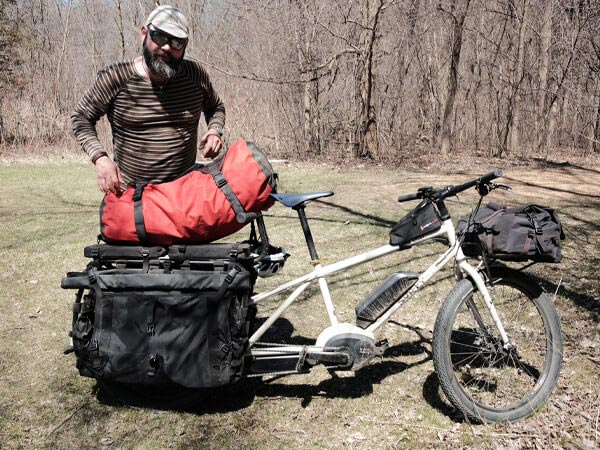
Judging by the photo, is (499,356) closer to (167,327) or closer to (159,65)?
(167,327)

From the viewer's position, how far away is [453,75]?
13422 mm

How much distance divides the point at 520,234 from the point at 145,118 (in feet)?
6.94

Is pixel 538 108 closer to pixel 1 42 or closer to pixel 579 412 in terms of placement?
pixel 579 412

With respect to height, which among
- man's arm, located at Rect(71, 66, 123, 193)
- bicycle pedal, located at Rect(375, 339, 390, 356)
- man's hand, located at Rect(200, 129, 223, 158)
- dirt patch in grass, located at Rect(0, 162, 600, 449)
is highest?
man's arm, located at Rect(71, 66, 123, 193)

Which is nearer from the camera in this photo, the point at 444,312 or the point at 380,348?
the point at 444,312

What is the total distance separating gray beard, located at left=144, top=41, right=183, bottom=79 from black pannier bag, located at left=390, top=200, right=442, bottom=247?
1510mm

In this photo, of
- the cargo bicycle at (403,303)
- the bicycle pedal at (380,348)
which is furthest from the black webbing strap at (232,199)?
the bicycle pedal at (380,348)

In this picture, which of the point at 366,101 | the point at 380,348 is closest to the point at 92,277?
the point at 380,348

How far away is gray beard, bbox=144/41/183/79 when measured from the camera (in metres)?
2.89

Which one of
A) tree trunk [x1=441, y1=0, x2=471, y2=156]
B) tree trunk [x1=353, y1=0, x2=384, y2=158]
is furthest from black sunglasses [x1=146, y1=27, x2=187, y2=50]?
tree trunk [x1=441, y1=0, x2=471, y2=156]

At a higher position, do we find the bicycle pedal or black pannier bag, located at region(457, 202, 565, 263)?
black pannier bag, located at region(457, 202, 565, 263)

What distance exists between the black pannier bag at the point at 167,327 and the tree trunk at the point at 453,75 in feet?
39.5

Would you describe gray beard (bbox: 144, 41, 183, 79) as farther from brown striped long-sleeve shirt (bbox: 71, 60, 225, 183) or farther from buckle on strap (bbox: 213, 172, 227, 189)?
buckle on strap (bbox: 213, 172, 227, 189)

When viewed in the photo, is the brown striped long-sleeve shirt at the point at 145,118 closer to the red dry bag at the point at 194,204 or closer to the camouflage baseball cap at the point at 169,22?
the camouflage baseball cap at the point at 169,22
